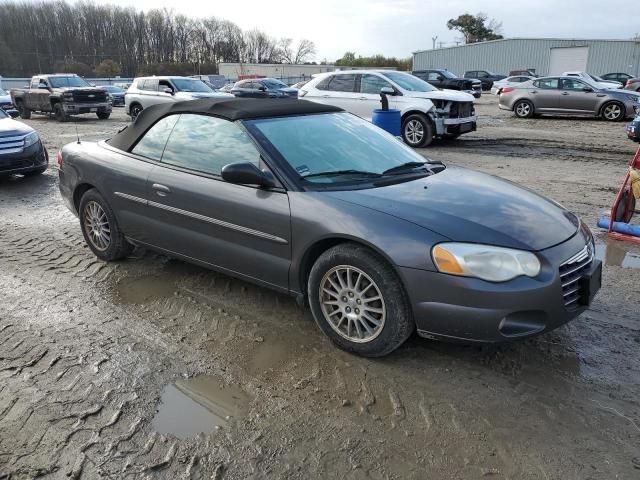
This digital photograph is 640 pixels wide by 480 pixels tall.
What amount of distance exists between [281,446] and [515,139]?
41.7ft

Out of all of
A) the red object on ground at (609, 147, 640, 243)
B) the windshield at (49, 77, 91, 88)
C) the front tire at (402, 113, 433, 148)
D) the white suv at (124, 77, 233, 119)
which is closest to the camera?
the red object on ground at (609, 147, 640, 243)

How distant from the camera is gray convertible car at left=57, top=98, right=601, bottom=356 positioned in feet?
9.50

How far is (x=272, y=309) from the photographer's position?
3973mm

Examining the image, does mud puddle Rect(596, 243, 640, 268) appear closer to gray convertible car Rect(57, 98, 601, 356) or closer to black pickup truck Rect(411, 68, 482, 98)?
gray convertible car Rect(57, 98, 601, 356)

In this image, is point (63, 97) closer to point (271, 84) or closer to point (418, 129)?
point (271, 84)

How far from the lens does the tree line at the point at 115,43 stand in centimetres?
6875

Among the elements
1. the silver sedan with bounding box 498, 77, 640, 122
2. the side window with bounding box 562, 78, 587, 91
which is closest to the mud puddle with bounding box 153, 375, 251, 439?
the silver sedan with bounding box 498, 77, 640, 122

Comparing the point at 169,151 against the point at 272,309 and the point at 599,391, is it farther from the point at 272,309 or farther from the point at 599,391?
the point at 599,391

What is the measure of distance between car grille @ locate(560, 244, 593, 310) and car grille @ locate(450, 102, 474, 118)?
9.49 meters

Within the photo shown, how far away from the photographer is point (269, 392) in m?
2.96

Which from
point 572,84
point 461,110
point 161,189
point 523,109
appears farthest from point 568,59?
point 161,189

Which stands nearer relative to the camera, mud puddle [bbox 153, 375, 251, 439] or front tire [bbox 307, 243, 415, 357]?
mud puddle [bbox 153, 375, 251, 439]

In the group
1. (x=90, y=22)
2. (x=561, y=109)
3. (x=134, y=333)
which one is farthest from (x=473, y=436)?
(x=90, y=22)

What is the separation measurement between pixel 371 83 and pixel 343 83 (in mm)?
713
